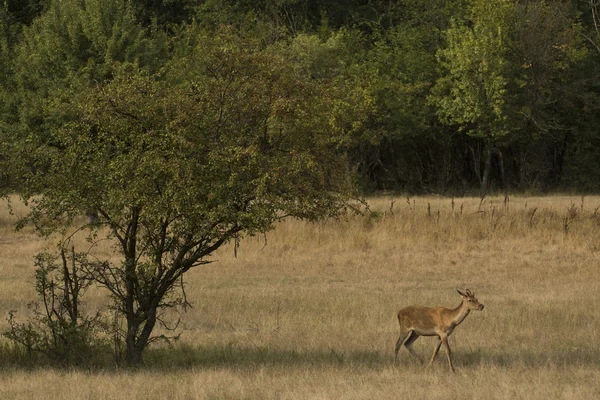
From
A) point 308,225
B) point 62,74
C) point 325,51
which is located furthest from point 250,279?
point 325,51

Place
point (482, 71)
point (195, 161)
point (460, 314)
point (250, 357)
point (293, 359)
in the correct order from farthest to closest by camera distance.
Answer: point (482, 71) < point (250, 357) < point (293, 359) < point (460, 314) < point (195, 161)

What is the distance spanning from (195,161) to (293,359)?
4040 millimetres

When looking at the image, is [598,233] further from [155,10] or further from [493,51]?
[155,10]

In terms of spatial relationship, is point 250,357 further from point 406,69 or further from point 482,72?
point 406,69

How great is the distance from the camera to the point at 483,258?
98.0ft

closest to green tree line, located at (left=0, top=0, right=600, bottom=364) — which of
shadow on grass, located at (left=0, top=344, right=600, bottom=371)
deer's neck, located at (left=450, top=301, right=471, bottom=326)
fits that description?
shadow on grass, located at (left=0, top=344, right=600, bottom=371)

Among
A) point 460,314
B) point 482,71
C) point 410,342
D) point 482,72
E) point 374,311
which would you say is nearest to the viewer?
point 460,314

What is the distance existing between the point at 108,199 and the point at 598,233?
20993 millimetres

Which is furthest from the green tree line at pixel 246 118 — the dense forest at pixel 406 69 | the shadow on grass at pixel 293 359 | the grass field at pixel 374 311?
the grass field at pixel 374 311

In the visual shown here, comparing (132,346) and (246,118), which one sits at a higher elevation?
(246,118)

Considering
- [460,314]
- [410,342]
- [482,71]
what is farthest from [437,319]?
[482,71]

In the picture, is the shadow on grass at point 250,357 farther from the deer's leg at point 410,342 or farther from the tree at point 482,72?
the tree at point 482,72

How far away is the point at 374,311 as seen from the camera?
2088cm

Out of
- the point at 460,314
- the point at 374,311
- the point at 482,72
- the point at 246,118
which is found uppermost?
the point at 482,72
